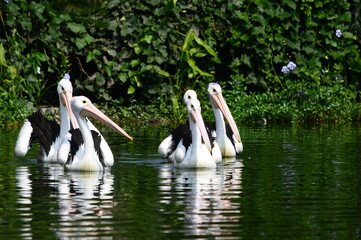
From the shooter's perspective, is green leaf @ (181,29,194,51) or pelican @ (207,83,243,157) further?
green leaf @ (181,29,194,51)

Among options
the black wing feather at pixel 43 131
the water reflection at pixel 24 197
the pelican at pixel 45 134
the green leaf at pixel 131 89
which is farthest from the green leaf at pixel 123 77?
the water reflection at pixel 24 197

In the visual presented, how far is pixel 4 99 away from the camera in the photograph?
18.6 m

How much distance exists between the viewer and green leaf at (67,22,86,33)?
20.2 meters

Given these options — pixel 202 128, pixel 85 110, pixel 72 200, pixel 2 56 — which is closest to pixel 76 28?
pixel 2 56

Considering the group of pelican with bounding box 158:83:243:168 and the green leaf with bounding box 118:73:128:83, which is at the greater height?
the green leaf with bounding box 118:73:128:83

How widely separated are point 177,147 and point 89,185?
2.15 meters

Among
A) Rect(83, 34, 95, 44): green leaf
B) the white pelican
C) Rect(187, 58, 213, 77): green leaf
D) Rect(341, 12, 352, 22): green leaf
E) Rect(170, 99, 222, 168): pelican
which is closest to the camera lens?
Rect(170, 99, 222, 168): pelican

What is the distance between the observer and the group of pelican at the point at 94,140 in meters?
11.4

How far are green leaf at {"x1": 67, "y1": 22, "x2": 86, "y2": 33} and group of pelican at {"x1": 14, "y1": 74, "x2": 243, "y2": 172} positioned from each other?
22.8ft

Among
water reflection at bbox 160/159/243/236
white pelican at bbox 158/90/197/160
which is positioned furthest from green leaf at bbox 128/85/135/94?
water reflection at bbox 160/159/243/236

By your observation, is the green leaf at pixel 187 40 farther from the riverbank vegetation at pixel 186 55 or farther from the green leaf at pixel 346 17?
the green leaf at pixel 346 17

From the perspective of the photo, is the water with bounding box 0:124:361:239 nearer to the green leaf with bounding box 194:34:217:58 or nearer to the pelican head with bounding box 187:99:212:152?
the pelican head with bounding box 187:99:212:152

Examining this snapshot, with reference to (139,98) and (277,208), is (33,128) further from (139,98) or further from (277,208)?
(139,98)

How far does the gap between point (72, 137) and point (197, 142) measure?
1.49 m
